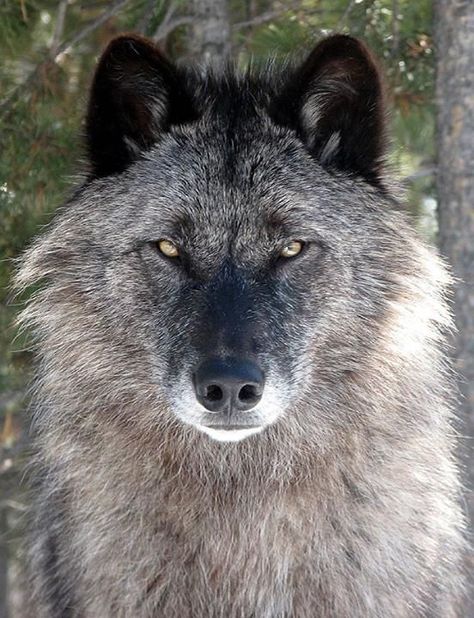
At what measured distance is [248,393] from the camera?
332cm

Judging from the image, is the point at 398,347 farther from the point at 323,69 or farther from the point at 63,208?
the point at 63,208

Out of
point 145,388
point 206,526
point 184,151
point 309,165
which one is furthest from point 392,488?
point 184,151

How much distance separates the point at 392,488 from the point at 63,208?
1771 mm

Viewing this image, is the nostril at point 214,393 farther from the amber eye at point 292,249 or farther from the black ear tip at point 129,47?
the black ear tip at point 129,47

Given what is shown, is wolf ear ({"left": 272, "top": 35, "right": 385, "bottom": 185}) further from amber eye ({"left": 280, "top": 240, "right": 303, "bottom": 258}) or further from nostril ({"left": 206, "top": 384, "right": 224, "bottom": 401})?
nostril ({"left": 206, "top": 384, "right": 224, "bottom": 401})

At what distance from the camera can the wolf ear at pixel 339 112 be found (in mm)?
3777

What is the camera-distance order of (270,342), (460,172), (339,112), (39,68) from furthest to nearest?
1. (39,68)
2. (460,172)
3. (339,112)
4. (270,342)

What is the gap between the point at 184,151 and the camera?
391cm

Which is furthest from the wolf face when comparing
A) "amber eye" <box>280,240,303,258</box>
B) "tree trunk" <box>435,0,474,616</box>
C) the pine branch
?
the pine branch

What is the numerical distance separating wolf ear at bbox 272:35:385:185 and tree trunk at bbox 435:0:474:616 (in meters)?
1.18

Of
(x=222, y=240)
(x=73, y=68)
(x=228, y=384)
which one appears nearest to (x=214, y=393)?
(x=228, y=384)

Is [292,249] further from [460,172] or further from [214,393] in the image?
[460,172]

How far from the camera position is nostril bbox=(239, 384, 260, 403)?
3305 mm

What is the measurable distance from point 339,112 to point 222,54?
5.18 feet
